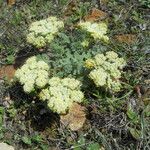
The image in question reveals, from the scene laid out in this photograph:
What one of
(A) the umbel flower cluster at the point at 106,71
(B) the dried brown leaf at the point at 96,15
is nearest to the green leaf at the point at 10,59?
(B) the dried brown leaf at the point at 96,15

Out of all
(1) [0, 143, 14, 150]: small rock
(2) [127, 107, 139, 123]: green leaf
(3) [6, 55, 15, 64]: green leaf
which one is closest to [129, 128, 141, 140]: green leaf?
(2) [127, 107, 139, 123]: green leaf

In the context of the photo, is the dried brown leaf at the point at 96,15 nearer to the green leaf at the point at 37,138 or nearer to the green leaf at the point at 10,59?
the green leaf at the point at 10,59

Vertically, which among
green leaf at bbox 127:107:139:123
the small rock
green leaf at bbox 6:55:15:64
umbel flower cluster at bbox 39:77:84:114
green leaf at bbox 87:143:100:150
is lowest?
the small rock

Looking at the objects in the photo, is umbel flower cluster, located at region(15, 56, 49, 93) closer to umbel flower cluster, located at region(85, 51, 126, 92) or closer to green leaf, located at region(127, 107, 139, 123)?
umbel flower cluster, located at region(85, 51, 126, 92)

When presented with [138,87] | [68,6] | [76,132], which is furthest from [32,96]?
[68,6]

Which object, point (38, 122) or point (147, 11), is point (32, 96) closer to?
point (38, 122)

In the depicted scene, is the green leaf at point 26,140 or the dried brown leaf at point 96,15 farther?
the dried brown leaf at point 96,15

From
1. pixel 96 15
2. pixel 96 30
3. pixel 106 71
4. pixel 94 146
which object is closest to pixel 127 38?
pixel 96 15
